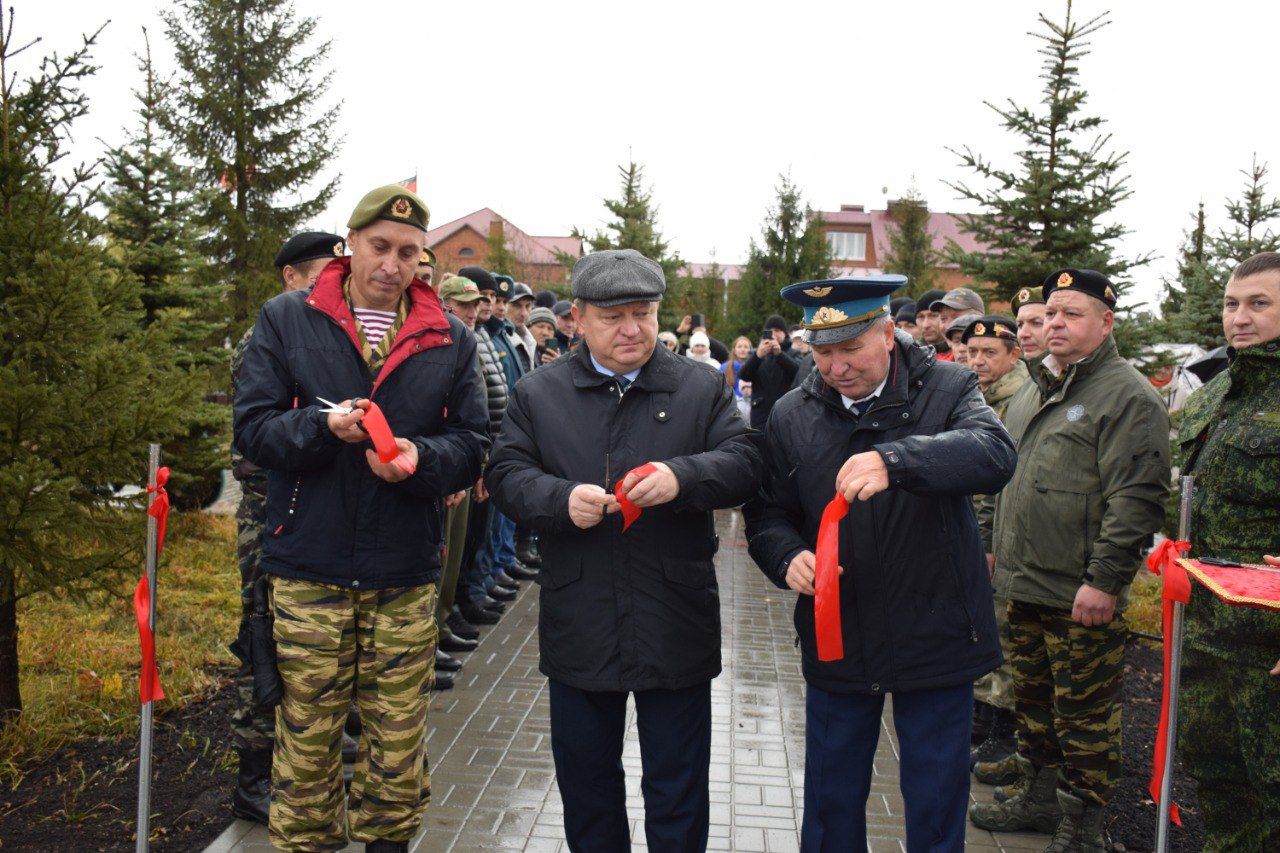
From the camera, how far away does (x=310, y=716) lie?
319 centimetres

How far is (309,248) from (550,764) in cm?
286

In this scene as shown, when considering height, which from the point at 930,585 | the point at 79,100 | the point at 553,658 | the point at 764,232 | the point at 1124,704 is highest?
the point at 764,232

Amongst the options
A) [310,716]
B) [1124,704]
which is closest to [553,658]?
[310,716]

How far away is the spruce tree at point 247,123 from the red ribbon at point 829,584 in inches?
564

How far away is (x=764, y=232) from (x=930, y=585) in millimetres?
24587

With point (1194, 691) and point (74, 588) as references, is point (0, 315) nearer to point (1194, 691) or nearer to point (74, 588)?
point (74, 588)

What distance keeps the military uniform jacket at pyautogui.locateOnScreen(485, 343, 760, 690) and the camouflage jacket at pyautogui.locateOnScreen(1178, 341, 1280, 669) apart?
5.56 ft

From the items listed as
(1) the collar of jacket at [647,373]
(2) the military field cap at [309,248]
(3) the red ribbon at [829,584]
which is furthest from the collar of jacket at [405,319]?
(3) the red ribbon at [829,584]

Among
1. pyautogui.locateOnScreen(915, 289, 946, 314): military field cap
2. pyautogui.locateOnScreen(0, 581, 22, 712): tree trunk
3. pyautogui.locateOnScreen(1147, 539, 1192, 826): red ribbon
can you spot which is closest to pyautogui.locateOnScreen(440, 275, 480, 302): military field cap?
pyautogui.locateOnScreen(0, 581, 22, 712): tree trunk

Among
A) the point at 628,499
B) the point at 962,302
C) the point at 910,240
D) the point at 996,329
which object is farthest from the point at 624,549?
the point at 910,240

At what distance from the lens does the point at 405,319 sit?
341 centimetres

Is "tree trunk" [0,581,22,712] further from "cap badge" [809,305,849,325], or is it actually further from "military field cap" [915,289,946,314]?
"military field cap" [915,289,946,314]

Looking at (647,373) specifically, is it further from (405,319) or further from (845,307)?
(405,319)

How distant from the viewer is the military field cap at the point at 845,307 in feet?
9.70
